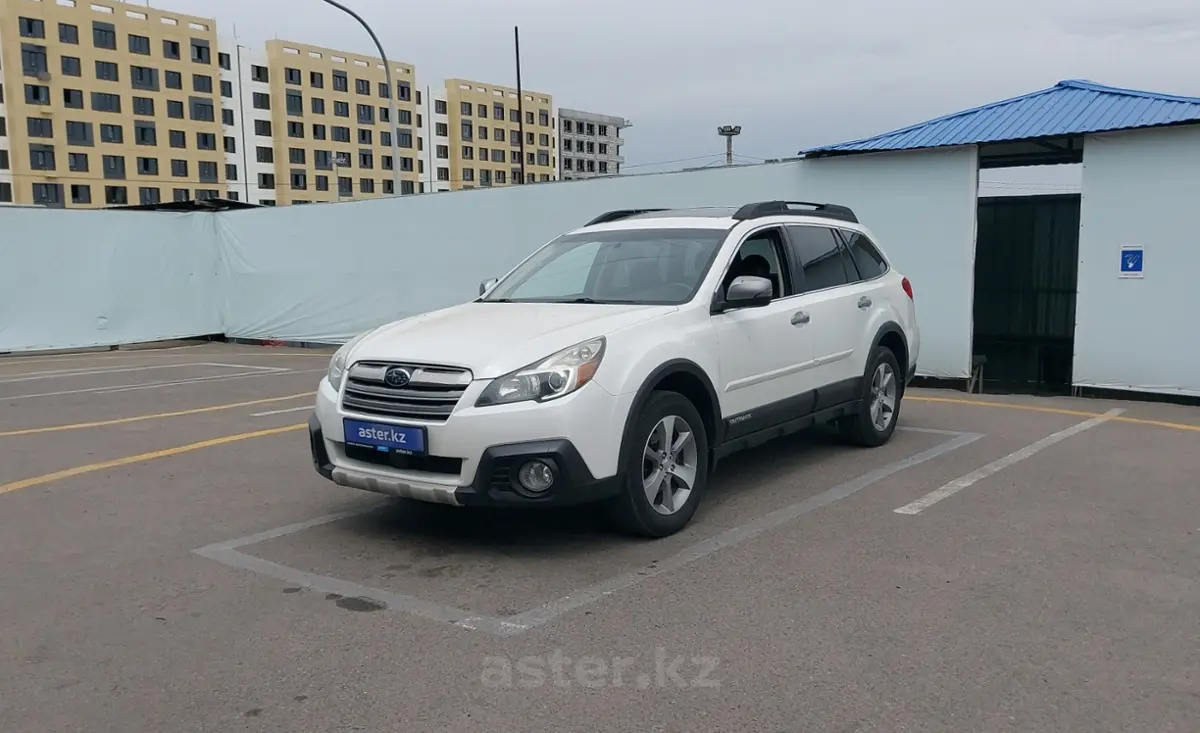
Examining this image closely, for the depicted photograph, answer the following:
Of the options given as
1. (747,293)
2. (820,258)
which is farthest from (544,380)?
(820,258)

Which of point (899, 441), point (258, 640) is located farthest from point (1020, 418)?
point (258, 640)

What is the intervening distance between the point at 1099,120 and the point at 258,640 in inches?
377

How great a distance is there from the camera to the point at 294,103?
87.4m

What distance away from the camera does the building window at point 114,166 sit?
75.0m

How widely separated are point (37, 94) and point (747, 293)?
265 ft

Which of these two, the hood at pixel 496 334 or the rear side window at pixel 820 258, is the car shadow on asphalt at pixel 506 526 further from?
the rear side window at pixel 820 258

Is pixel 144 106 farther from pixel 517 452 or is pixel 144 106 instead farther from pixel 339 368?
pixel 517 452

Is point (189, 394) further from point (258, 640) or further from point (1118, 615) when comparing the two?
point (1118, 615)

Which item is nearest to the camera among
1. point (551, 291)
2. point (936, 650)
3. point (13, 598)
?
point (936, 650)

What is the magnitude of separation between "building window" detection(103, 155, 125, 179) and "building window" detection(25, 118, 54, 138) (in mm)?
4038

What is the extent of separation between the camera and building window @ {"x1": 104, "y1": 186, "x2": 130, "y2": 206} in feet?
246

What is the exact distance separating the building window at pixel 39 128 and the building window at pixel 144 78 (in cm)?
729

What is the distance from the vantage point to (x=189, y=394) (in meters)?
11.9

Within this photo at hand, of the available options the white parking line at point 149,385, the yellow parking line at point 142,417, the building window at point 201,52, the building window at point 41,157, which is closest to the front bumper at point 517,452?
the yellow parking line at point 142,417
